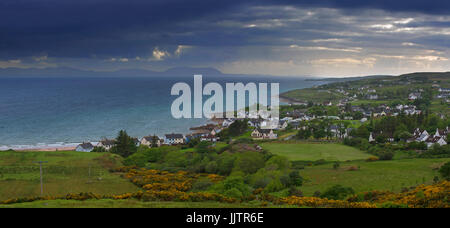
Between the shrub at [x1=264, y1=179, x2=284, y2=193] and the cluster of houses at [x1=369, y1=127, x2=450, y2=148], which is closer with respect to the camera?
the shrub at [x1=264, y1=179, x2=284, y2=193]

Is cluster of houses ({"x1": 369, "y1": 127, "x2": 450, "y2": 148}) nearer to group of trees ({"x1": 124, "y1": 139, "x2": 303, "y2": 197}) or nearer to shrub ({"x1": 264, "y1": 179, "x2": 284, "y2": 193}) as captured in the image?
group of trees ({"x1": 124, "y1": 139, "x2": 303, "y2": 197})

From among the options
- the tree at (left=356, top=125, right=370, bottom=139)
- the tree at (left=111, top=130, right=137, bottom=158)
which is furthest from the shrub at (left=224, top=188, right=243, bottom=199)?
the tree at (left=356, top=125, right=370, bottom=139)

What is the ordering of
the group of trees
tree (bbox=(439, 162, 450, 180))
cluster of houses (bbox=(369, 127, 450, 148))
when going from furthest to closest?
cluster of houses (bbox=(369, 127, 450, 148)), tree (bbox=(439, 162, 450, 180)), the group of trees

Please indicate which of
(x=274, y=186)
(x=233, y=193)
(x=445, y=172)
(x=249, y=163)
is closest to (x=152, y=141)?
(x=249, y=163)
